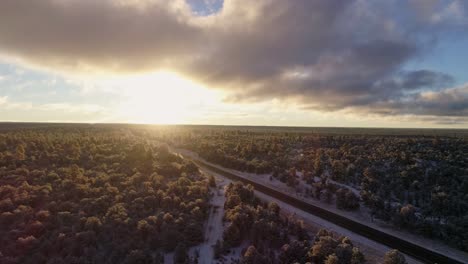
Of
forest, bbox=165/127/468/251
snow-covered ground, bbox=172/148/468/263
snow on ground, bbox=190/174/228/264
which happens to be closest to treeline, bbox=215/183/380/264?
snow on ground, bbox=190/174/228/264

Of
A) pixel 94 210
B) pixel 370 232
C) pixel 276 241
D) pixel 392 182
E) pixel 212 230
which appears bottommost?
pixel 370 232

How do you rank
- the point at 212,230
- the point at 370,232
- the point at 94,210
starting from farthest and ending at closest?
the point at 94,210
the point at 370,232
the point at 212,230

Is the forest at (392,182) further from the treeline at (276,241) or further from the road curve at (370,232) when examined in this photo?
the treeline at (276,241)

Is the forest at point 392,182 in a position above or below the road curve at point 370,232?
above

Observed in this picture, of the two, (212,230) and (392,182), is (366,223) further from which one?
(212,230)

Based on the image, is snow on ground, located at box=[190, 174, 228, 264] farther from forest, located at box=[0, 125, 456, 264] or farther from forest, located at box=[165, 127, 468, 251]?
forest, located at box=[165, 127, 468, 251]

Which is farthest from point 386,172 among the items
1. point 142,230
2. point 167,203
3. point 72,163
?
point 72,163

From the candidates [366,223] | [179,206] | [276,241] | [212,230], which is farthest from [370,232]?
[179,206]

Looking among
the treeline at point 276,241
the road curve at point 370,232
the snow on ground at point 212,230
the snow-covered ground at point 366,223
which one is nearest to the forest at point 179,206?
the treeline at point 276,241

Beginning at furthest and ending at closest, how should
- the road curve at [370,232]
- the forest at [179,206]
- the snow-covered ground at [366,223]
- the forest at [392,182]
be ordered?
the forest at [392,182] → the snow-covered ground at [366,223] → the road curve at [370,232] → the forest at [179,206]
